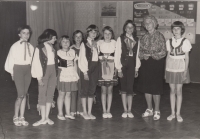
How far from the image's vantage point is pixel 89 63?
466 centimetres

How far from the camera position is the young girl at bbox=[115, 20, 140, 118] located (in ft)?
15.4

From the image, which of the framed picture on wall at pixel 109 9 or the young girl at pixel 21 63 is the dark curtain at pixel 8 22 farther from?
the young girl at pixel 21 63

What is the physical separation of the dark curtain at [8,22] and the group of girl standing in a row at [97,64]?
3662 mm

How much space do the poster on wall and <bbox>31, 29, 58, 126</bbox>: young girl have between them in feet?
13.3

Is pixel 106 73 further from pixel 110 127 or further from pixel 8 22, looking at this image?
pixel 8 22

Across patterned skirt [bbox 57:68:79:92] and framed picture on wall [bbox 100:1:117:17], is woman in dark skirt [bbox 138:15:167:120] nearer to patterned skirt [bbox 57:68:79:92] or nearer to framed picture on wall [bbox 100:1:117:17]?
patterned skirt [bbox 57:68:79:92]

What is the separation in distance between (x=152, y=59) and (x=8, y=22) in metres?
4.59

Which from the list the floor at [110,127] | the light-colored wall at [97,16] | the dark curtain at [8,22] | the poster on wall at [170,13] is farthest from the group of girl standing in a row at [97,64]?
the dark curtain at [8,22]

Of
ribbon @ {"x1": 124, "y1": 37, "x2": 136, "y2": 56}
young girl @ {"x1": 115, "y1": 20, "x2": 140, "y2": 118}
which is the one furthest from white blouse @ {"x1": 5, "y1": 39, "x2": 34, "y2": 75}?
ribbon @ {"x1": 124, "y1": 37, "x2": 136, "y2": 56}

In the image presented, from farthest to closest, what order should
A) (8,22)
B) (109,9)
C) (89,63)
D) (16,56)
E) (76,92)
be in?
(109,9) < (8,22) < (76,92) < (89,63) < (16,56)

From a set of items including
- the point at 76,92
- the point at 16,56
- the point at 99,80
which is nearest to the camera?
the point at 16,56

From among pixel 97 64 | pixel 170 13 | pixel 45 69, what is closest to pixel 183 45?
pixel 97 64

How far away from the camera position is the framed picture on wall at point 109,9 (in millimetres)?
8219

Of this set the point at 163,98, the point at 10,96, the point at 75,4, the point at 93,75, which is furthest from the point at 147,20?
the point at 75,4
